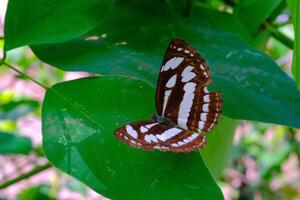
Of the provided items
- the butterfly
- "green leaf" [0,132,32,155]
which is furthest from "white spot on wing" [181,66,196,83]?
"green leaf" [0,132,32,155]

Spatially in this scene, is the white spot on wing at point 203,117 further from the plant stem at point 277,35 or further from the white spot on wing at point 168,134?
the plant stem at point 277,35

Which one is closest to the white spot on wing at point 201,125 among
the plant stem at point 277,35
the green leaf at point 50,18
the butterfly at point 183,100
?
the butterfly at point 183,100

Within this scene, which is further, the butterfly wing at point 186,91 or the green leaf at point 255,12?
the green leaf at point 255,12

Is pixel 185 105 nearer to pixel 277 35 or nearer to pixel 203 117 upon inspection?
pixel 203 117

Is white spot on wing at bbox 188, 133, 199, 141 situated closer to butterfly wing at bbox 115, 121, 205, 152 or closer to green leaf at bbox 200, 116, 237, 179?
butterfly wing at bbox 115, 121, 205, 152

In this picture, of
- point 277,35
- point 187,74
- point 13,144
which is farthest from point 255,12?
point 13,144
